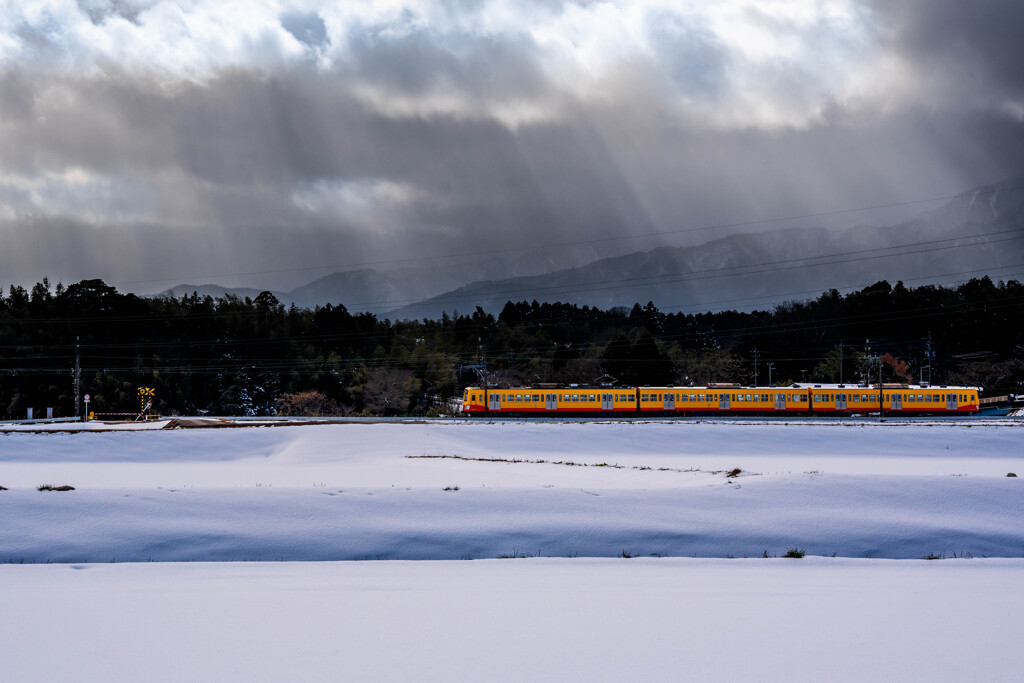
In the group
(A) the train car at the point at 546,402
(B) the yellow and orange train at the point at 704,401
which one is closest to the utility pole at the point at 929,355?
(B) the yellow and orange train at the point at 704,401

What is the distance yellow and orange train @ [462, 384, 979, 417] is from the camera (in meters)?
70.7

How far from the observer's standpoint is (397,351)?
357 ft

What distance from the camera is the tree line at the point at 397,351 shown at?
97750 millimetres

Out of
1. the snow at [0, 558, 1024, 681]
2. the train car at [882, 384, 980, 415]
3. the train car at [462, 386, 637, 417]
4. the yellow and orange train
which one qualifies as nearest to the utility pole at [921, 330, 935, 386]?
the train car at [882, 384, 980, 415]

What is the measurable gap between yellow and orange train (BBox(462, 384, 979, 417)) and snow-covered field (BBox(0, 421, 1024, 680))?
47579mm

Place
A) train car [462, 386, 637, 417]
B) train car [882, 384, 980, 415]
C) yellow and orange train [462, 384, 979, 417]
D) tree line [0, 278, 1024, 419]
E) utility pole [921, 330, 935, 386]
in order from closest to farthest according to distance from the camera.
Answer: train car [462, 386, 637, 417] → yellow and orange train [462, 384, 979, 417] → train car [882, 384, 980, 415] → tree line [0, 278, 1024, 419] → utility pole [921, 330, 935, 386]

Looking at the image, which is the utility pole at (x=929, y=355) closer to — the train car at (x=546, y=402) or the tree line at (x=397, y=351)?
the tree line at (x=397, y=351)

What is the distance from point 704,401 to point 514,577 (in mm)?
62993

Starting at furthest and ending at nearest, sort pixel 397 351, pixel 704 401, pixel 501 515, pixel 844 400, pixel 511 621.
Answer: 1. pixel 397 351
2. pixel 844 400
3. pixel 704 401
4. pixel 501 515
5. pixel 511 621

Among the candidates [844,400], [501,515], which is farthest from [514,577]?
[844,400]

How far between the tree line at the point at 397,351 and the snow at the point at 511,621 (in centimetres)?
7727

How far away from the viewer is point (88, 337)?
347ft

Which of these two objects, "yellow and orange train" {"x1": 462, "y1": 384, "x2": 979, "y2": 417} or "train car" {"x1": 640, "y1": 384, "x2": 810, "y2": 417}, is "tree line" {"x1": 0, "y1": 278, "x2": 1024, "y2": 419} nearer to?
"yellow and orange train" {"x1": 462, "y1": 384, "x2": 979, "y2": 417}

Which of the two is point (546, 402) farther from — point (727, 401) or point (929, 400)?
point (929, 400)
